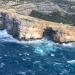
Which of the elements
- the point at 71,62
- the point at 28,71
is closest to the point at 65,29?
the point at 71,62

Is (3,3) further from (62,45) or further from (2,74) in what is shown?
(2,74)

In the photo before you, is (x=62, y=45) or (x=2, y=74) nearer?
Answer: (x=2, y=74)

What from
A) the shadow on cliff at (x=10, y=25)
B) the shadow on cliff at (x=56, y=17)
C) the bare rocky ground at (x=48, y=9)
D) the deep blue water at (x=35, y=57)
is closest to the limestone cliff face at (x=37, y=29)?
the shadow on cliff at (x=10, y=25)

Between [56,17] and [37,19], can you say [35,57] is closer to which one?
[37,19]

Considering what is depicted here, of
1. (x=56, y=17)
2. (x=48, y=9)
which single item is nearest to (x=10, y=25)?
(x=56, y=17)

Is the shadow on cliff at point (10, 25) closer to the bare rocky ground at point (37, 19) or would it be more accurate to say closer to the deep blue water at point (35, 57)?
the bare rocky ground at point (37, 19)

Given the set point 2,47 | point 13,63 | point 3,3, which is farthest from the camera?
point 3,3

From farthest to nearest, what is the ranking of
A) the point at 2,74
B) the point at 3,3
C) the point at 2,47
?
1. the point at 3,3
2. the point at 2,47
3. the point at 2,74
